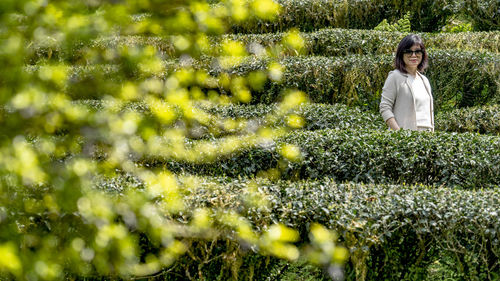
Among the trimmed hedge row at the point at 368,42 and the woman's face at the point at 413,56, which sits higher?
the woman's face at the point at 413,56

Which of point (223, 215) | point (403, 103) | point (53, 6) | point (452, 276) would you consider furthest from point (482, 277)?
point (53, 6)

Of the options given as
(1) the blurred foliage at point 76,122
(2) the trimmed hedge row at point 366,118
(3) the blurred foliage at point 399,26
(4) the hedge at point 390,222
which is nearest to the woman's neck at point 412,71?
(2) the trimmed hedge row at point 366,118

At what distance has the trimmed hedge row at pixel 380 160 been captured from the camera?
5797mm

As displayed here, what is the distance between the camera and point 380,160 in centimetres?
601

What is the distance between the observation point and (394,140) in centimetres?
610

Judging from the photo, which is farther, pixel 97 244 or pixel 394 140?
pixel 394 140

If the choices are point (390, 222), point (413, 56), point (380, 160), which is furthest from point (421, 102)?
point (390, 222)

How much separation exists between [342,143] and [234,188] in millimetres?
2078

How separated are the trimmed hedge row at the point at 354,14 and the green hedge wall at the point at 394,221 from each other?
28.1 feet

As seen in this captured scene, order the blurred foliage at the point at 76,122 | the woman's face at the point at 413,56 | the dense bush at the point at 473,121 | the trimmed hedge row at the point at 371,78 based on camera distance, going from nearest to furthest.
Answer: the blurred foliage at the point at 76,122 → the woman's face at the point at 413,56 → the dense bush at the point at 473,121 → the trimmed hedge row at the point at 371,78

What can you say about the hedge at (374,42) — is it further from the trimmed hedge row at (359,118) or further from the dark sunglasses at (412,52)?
the dark sunglasses at (412,52)

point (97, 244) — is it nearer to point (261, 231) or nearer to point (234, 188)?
point (261, 231)

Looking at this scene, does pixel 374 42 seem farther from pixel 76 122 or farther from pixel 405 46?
pixel 76 122

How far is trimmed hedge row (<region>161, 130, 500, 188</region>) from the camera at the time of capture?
19.0ft
